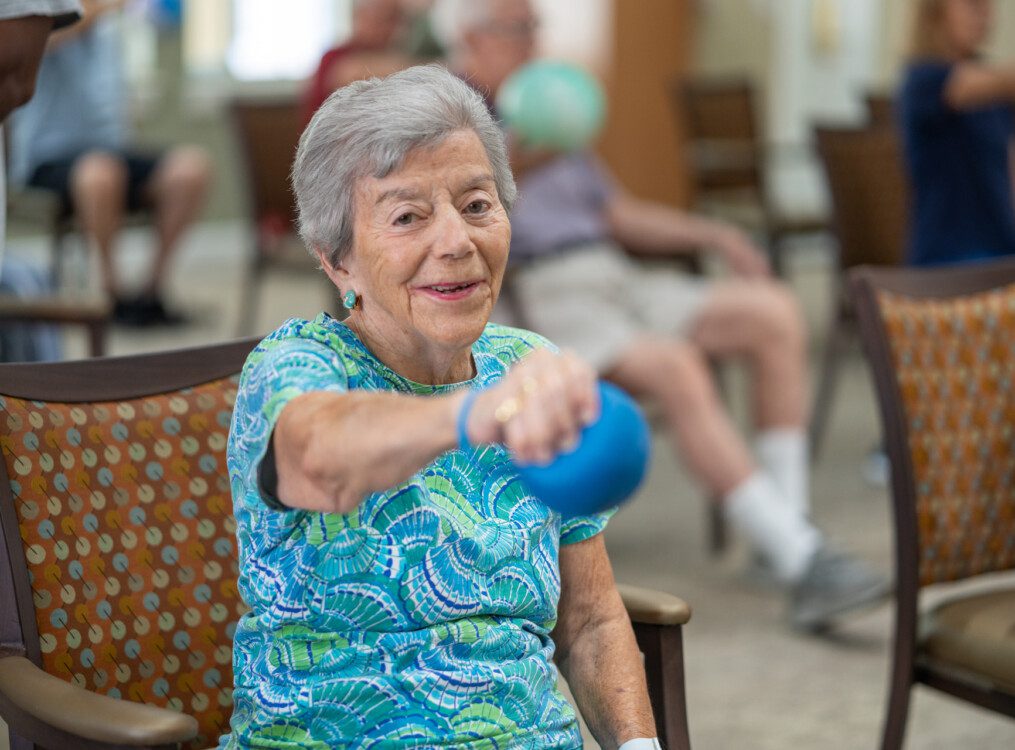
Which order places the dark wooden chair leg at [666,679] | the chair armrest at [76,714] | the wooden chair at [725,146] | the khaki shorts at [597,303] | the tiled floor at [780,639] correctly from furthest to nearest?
the wooden chair at [725,146]
the khaki shorts at [597,303]
the tiled floor at [780,639]
the dark wooden chair leg at [666,679]
the chair armrest at [76,714]

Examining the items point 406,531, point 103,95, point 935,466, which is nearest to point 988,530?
point 935,466

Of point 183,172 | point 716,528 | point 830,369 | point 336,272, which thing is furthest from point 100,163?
point 336,272

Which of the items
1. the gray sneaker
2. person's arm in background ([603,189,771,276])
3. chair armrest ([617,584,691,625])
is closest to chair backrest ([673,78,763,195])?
person's arm in background ([603,189,771,276])

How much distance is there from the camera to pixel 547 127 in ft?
9.54

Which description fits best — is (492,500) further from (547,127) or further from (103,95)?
(103,95)

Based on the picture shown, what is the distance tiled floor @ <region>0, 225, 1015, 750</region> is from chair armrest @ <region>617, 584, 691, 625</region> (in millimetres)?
963

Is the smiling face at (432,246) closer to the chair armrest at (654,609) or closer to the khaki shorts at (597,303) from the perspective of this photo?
the chair armrest at (654,609)

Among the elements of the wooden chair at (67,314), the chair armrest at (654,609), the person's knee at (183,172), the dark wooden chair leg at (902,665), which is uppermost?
the wooden chair at (67,314)

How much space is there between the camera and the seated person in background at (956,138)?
3.28m

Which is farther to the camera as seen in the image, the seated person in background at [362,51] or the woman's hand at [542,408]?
the seated person in background at [362,51]

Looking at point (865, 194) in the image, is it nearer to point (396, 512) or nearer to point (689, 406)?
point (689, 406)

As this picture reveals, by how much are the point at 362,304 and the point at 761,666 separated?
1649 mm

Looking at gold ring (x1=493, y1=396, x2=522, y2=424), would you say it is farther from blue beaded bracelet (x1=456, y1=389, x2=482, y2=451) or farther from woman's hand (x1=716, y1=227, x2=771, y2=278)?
woman's hand (x1=716, y1=227, x2=771, y2=278)

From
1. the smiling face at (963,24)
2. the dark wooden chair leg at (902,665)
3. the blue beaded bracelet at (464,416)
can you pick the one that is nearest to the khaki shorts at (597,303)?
the smiling face at (963,24)
